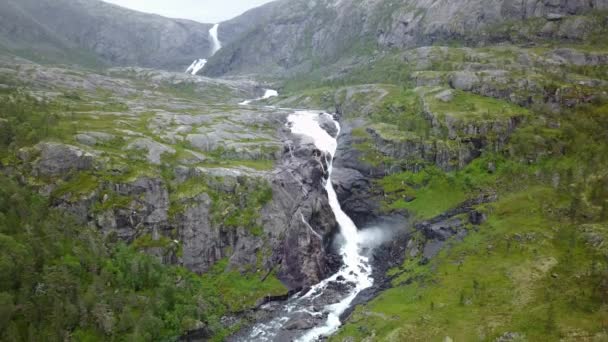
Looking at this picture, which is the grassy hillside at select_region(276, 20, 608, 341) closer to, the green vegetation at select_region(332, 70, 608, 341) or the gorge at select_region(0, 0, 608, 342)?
the green vegetation at select_region(332, 70, 608, 341)

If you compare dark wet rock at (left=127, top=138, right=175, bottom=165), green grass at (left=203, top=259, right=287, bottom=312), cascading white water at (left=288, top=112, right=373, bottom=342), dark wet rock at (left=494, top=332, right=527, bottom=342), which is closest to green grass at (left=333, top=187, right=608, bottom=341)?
dark wet rock at (left=494, top=332, right=527, bottom=342)

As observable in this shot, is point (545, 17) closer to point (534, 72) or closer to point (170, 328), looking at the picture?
point (534, 72)

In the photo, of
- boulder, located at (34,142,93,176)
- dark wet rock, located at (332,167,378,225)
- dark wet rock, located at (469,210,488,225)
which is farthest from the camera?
dark wet rock, located at (332,167,378,225)

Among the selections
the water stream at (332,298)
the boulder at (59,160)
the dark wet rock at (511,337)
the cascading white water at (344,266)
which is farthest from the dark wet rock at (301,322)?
the boulder at (59,160)

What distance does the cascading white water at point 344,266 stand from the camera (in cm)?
5839

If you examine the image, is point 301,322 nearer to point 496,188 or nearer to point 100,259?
point 100,259

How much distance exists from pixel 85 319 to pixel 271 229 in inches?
1328

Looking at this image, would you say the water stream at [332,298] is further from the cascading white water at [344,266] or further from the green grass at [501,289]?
the green grass at [501,289]

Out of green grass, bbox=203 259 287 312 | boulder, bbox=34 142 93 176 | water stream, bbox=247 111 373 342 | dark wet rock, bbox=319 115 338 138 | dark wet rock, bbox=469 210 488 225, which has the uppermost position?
boulder, bbox=34 142 93 176

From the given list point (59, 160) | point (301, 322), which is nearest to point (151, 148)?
point (59, 160)

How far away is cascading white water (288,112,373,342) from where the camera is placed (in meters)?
58.4

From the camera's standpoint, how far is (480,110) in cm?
10312

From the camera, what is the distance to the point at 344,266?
7444 cm

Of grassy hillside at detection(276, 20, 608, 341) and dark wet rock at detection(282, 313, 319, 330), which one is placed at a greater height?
grassy hillside at detection(276, 20, 608, 341)
